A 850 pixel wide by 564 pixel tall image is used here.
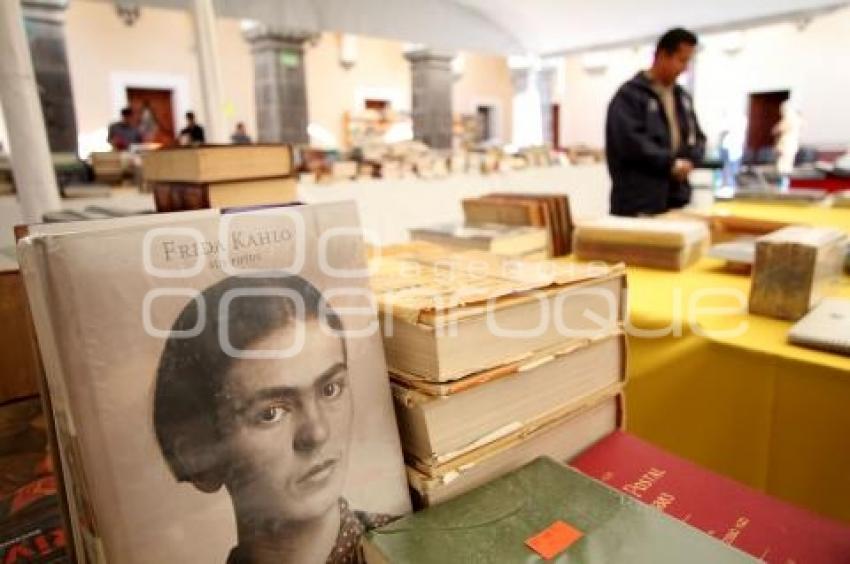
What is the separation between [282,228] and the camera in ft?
1.83

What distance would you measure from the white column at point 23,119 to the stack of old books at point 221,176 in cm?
71

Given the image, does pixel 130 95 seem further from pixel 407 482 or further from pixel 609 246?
pixel 407 482

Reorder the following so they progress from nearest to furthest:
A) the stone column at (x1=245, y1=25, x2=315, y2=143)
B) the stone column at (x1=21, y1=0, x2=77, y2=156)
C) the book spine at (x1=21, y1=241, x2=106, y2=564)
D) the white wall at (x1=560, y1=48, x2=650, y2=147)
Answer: the book spine at (x1=21, y1=241, x2=106, y2=564) → the stone column at (x1=21, y1=0, x2=77, y2=156) → the stone column at (x1=245, y1=25, x2=315, y2=143) → the white wall at (x1=560, y1=48, x2=650, y2=147)

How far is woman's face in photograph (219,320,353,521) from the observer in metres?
0.51

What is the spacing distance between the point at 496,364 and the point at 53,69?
4.92m

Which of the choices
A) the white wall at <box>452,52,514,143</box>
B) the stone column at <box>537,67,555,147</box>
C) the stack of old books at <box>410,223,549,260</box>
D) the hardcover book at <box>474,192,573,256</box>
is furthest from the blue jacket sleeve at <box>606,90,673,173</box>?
the white wall at <box>452,52,514,143</box>

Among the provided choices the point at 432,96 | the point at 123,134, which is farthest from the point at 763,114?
the point at 123,134

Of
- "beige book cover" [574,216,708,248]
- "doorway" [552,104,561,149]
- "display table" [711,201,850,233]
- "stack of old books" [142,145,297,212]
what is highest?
"doorway" [552,104,561,149]

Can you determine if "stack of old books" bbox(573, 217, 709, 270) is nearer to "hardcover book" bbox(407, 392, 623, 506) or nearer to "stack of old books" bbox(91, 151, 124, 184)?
"hardcover book" bbox(407, 392, 623, 506)

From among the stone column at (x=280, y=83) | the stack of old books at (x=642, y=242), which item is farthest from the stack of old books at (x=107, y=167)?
the stone column at (x=280, y=83)

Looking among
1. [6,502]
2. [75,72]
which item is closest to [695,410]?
[6,502]

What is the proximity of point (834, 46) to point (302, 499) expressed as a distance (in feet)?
35.8

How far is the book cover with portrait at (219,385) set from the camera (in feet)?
1.47

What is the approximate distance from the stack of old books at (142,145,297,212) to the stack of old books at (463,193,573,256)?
63 centimetres
